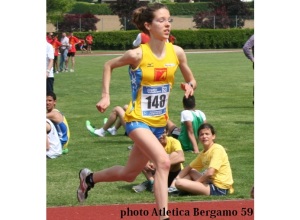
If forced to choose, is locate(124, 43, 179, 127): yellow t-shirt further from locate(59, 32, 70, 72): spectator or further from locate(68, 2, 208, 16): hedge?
locate(68, 2, 208, 16): hedge

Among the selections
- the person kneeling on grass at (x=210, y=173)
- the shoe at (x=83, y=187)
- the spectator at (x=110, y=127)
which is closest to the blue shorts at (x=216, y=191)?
the person kneeling on grass at (x=210, y=173)

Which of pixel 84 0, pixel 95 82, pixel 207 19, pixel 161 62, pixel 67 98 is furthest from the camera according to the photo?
pixel 84 0

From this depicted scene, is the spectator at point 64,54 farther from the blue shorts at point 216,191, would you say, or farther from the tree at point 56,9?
the tree at point 56,9

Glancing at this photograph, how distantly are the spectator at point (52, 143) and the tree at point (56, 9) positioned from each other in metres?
58.7

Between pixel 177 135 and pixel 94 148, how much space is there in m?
1.44

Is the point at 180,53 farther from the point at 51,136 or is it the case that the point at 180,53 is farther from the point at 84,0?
the point at 84,0

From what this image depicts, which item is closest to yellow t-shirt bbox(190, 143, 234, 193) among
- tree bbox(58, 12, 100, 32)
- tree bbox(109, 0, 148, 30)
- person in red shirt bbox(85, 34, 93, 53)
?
person in red shirt bbox(85, 34, 93, 53)

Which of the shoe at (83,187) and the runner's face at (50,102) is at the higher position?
the runner's face at (50,102)

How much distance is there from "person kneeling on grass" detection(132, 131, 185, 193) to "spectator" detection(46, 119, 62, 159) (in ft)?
9.36

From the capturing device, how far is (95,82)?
27.7m

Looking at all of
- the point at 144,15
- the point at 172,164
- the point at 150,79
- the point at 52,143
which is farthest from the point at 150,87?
the point at 52,143

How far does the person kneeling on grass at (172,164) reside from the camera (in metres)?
9.92

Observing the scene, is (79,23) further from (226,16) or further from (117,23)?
(226,16)
